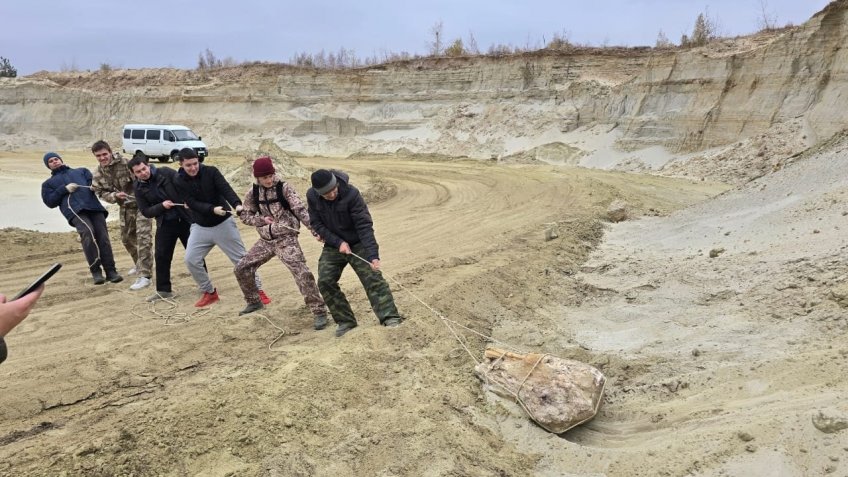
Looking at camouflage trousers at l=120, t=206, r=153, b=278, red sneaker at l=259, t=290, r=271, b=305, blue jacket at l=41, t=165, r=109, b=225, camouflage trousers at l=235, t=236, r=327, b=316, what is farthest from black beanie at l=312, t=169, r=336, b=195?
blue jacket at l=41, t=165, r=109, b=225

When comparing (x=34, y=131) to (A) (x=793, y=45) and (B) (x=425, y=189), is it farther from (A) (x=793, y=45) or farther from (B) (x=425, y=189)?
(A) (x=793, y=45)

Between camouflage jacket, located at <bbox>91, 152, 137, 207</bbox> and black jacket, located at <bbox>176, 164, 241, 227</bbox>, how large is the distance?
168 cm

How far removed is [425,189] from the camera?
16.6m

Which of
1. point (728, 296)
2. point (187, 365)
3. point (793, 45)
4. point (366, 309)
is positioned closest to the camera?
point (187, 365)

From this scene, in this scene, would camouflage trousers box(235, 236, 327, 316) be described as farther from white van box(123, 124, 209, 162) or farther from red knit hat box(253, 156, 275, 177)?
white van box(123, 124, 209, 162)

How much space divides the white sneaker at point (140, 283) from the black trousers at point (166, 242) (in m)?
0.58

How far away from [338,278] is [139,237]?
10.8ft

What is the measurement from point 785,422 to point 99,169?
24.2 feet

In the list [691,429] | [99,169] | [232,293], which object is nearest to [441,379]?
[691,429]

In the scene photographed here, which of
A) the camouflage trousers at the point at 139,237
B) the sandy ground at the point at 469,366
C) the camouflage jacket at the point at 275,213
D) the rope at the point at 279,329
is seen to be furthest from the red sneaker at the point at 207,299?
the camouflage jacket at the point at 275,213

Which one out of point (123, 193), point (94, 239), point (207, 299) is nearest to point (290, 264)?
point (207, 299)

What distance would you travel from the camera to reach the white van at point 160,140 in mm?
24938

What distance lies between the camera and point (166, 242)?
6.18 meters

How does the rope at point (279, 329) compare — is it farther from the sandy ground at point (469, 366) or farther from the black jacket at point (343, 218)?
the black jacket at point (343, 218)
